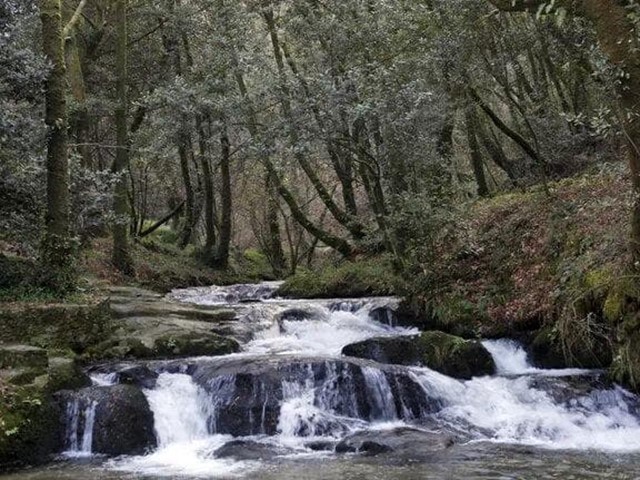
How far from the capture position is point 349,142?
49.2 ft

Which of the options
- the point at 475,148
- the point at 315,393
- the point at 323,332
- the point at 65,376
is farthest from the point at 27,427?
the point at 475,148

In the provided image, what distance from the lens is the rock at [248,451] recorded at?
8.09 metres

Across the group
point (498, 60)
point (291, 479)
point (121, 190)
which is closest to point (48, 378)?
point (291, 479)

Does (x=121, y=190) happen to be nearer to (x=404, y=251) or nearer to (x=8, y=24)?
(x=8, y=24)

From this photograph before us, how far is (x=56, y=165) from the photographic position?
1315 cm

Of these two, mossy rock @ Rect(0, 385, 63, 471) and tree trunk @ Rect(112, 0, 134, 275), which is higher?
tree trunk @ Rect(112, 0, 134, 275)

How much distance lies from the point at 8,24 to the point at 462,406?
10.4 metres

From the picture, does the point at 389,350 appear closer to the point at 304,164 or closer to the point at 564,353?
the point at 564,353

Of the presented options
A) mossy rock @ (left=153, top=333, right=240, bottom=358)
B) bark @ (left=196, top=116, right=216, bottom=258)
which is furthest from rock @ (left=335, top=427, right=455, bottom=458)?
bark @ (left=196, top=116, right=216, bottom=258)

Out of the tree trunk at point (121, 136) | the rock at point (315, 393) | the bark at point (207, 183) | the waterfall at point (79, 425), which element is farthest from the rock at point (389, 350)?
the bark at point (207, 183)

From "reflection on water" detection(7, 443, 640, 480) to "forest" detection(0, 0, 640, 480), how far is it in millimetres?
57

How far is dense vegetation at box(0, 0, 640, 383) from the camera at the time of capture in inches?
420

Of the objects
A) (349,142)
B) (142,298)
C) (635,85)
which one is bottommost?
(142,298)

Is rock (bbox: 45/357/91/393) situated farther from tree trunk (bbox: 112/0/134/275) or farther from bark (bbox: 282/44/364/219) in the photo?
tree trunk (bbox: 112/0/134/275)
